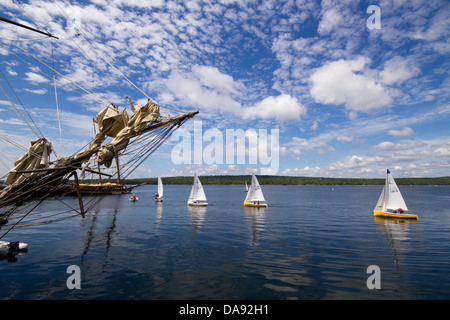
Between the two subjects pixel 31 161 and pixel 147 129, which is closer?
pixel 31 161

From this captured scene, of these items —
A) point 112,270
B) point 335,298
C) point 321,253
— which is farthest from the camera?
point 321,253

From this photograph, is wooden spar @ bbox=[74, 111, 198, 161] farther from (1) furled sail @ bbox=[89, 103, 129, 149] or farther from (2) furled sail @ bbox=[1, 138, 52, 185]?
(2) furled sail @ bbox=[1, 138, 52, 185]

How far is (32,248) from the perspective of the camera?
2302cm

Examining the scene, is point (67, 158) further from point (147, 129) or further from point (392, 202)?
point (392, 202)

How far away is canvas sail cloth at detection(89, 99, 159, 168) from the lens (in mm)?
14984

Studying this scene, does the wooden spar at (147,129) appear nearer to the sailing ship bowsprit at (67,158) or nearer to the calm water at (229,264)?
the sailing ship bowsprit at (67,158)

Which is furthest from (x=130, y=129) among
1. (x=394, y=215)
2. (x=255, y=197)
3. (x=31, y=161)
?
(x=255, y=197)

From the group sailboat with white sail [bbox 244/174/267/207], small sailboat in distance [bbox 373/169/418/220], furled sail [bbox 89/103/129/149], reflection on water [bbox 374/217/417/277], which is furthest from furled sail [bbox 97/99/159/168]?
sailboat with white sail [bbox 244/174/267/207]

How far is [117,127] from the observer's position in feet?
51.6

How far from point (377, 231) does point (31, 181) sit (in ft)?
126

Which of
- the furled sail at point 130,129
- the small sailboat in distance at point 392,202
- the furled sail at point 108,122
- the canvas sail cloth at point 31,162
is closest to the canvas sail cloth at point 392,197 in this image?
the small sailboat in distance at point 392,202
